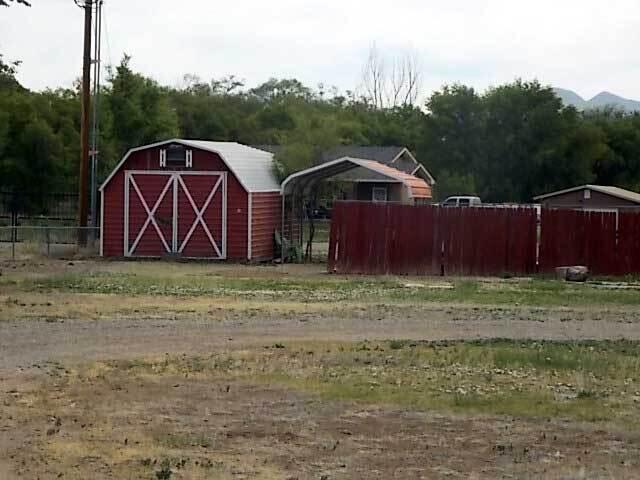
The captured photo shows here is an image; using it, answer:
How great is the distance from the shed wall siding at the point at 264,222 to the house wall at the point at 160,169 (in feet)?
1.34

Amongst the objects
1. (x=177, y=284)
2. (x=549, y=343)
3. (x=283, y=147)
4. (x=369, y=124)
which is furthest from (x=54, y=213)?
(x=549, y=343)

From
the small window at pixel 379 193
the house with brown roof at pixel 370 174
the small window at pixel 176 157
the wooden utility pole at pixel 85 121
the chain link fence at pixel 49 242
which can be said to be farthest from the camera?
the small window at pixel 379 193

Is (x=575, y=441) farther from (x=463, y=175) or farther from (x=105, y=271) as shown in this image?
(x=463, y=175)

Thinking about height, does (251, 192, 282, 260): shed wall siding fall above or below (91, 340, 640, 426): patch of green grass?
above

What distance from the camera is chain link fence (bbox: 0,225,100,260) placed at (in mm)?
37312

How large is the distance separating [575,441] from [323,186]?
2960cm

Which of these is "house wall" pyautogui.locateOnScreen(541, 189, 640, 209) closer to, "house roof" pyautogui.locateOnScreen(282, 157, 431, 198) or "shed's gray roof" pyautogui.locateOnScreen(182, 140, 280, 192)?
"house roof" pyautogui.locateOnScreen(282, 157, 431, 198)

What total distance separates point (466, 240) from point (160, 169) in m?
9.97

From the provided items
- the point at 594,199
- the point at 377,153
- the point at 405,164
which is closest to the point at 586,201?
the point at 594,199

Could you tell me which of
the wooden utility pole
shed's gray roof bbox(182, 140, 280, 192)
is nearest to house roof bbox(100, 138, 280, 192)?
shed's gray roof bbox(182, 140, 280, 192)

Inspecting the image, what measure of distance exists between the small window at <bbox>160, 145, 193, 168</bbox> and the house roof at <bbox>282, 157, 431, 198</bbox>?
11.0 ft

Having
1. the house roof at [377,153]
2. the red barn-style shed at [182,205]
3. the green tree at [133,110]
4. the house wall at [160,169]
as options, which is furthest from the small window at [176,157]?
the house roof at [377,153]

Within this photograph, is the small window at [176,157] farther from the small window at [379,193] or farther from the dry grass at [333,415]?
the small window at [379,193]

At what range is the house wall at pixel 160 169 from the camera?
36062 millimetres
